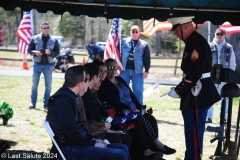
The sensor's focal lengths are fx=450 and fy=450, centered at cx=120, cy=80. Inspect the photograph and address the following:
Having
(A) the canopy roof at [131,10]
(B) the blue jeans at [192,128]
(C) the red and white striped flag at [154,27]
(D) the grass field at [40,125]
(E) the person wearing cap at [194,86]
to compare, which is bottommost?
(D) the grass field at [40,125]

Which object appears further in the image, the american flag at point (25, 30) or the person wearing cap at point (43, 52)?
the american flag at point (25, 30)

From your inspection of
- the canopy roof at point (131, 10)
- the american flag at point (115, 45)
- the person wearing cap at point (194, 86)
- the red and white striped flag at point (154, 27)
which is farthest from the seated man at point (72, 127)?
the red and white striped flag at point (154, 27)

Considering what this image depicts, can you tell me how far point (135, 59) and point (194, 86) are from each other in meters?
4.79

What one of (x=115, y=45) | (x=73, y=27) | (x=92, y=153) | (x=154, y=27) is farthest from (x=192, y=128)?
(x=73, y=27)

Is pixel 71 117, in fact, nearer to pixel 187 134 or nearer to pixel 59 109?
pixel 59 109

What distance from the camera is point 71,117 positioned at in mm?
4195

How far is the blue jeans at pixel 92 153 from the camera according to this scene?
4344 mm

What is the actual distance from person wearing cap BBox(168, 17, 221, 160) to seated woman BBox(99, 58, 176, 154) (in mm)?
606

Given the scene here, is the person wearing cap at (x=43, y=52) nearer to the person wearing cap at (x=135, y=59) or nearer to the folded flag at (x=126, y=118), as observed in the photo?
the person wearing cap at (x=135, y=59)

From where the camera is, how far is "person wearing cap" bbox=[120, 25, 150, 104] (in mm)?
10336

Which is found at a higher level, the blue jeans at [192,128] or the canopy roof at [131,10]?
the canopy roof at [131,10]

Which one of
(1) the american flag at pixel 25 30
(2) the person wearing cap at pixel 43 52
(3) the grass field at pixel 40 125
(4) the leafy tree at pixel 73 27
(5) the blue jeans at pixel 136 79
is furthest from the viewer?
(4) the leafy tree at pixel 73 27

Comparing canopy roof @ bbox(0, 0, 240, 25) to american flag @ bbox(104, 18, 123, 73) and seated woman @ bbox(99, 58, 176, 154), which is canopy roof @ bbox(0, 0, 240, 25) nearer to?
seated woman @ bbox(99, 58, 176, 154)

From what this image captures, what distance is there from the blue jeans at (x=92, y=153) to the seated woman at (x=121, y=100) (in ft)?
5.23
